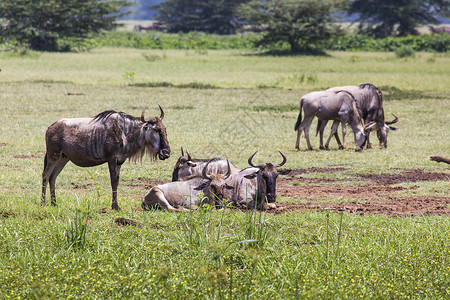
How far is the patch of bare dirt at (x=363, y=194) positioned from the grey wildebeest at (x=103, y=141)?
6.73 ft

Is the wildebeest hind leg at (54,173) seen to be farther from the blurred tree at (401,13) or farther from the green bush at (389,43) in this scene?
the blurred tree at (401,13)

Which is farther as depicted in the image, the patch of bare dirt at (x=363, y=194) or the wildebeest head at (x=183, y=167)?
the wildebeest head at (x=183, y=167)

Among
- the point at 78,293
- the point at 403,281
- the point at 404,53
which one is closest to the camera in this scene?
the point at 78,293

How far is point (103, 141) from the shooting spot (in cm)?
841

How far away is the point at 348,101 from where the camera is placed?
1570cm

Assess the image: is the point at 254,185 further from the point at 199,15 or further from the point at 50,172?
the point at 199,15

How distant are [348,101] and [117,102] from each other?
9.71 meters

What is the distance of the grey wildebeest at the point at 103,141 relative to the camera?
8.38 metres

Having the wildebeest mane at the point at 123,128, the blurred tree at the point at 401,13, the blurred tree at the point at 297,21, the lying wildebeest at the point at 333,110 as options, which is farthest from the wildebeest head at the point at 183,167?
the blurred tree at the point at 401,13

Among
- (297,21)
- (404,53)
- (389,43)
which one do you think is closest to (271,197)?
(404,53)

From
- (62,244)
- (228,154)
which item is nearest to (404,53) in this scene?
(228,154)

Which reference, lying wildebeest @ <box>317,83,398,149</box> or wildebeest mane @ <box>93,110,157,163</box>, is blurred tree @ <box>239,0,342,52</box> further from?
wildebeest mane @ <box>93,110,157,163</box>

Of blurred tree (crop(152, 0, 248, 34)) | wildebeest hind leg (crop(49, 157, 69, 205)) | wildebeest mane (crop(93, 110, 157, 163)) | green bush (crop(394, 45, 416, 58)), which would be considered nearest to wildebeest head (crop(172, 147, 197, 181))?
wildebeest mane (crop(93, 110, 157, 163))

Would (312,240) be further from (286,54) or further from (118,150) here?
(286,54)
